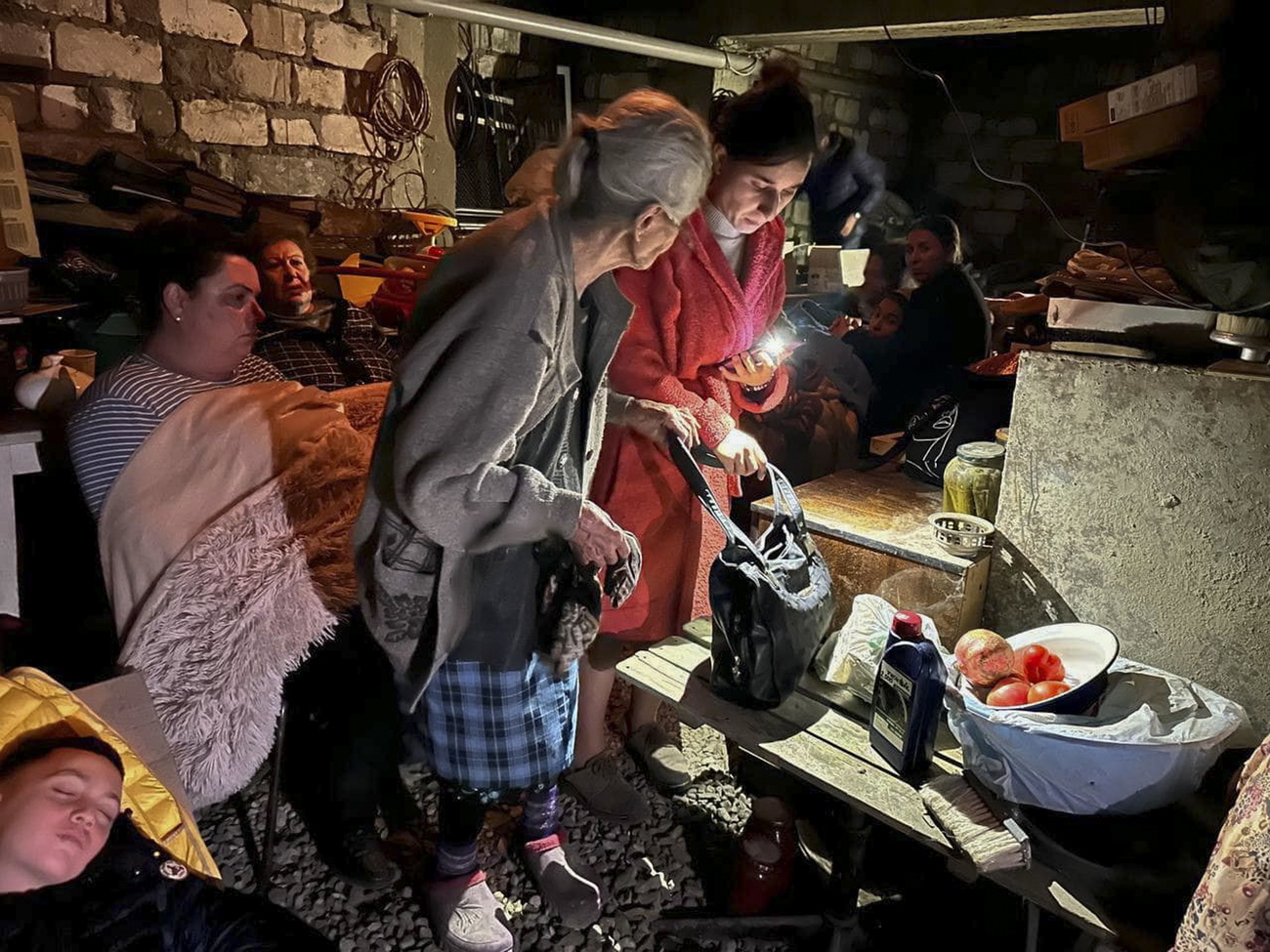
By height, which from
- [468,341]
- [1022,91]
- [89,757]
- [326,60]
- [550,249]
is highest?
[1022,91]

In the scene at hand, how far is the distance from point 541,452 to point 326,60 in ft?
16.1

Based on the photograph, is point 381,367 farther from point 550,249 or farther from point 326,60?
point 326,60

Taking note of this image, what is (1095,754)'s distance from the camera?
165cm

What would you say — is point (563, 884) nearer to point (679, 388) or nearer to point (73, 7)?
point (679, 388)

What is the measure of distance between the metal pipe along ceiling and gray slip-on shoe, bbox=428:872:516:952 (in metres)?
4.58

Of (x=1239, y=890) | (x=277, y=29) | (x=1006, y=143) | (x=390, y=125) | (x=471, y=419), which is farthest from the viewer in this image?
(x=1006, y=143)

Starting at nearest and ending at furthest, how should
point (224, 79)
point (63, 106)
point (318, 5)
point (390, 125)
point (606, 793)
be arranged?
point (606, 793), point (63, 106), point (224, 79), point (318, 5), point (390, 125)

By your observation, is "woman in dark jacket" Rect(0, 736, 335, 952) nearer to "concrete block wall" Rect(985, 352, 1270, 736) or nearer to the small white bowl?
the small white bowl

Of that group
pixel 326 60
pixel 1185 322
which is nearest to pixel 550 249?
pixel 1185 322

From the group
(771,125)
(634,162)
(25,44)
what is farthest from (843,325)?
(25,44)

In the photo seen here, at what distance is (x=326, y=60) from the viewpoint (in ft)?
18.1

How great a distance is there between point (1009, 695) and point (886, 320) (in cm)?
255

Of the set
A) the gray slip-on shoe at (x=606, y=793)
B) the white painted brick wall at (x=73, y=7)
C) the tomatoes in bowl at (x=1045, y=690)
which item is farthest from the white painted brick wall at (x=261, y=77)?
the tomatoes in bowl at (x=1045, y=690)

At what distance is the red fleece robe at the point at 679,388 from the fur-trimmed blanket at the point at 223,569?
80cm
